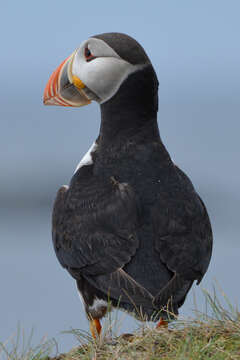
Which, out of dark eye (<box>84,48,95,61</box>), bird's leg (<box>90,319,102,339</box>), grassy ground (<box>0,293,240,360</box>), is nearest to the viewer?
A: grassy ground (<box>0,293,240,360</box>)

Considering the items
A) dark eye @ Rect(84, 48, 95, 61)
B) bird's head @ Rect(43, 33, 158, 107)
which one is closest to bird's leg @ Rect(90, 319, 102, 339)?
bird's head @ Rect(43, 33, 158, 107)

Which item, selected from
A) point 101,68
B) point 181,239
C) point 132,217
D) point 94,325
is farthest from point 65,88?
point 94,325

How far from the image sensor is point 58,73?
→ 6094mm

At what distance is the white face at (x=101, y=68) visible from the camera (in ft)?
18.1

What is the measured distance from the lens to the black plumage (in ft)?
15.5

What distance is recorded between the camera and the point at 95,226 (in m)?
4.99

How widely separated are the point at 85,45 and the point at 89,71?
0.30 meters

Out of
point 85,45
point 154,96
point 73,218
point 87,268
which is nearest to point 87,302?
point 87,268

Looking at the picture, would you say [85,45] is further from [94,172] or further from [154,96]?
[94,172]

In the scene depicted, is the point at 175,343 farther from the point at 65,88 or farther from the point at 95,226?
the point at 65,88

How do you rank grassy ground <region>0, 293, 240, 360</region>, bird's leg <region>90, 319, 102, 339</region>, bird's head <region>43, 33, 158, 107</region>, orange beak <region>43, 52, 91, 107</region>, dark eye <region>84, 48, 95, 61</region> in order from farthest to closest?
orange beak <region>43, 52, 91, 107</region> → dark eye <region>84, 48, 95, 61</region> → bird's head <region>43, 33, 158, 107</region> → bird's leg <region>90, 319, 102, 339</region> → grassy ground <region>0, 293, 240, 360</region>

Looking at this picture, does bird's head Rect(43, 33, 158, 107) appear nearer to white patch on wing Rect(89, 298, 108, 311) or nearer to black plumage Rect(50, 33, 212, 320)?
black plumage Rect(50, 33, 212, 320)

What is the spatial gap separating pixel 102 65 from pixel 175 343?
261 centimetres

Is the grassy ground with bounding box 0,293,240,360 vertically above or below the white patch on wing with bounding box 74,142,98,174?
below
